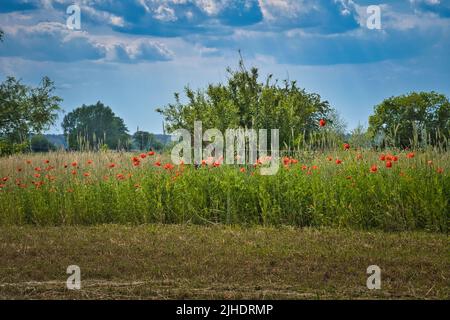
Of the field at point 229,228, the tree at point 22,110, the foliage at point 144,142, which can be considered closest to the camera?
the field at point 229,228

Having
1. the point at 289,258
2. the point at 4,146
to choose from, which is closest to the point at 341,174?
the point at 289,258

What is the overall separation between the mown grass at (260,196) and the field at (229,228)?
0.07 feet

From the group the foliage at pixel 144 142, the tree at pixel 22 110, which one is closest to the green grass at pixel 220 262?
the foliage at pixel 144 142

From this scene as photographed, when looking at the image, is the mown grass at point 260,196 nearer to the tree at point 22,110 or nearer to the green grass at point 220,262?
the green grass at point 220,262

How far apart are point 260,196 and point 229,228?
75 cm

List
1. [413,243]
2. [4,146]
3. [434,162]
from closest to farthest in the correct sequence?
[413,243]
[434,162]
[4,146]

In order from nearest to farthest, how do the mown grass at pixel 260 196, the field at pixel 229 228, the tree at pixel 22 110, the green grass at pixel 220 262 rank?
1. the green grass at pixel 220 262
2. the field at pixel 229 228
3. the mown grass at pixel 260 196
4. the tree at pixel 22 110

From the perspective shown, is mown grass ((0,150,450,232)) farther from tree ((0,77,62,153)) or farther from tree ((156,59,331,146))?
tree ((0,77,62,153))

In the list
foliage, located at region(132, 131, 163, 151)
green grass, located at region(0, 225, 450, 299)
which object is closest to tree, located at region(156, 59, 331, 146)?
foliage, located at region(132, 131, 163, 151)

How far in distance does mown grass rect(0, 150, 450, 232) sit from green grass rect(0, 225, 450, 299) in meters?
0.45

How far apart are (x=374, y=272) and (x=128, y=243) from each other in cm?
338

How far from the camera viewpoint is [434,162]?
9430 mm

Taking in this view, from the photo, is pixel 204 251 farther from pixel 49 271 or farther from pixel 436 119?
pixel 436 119

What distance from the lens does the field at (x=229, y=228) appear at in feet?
19.3
